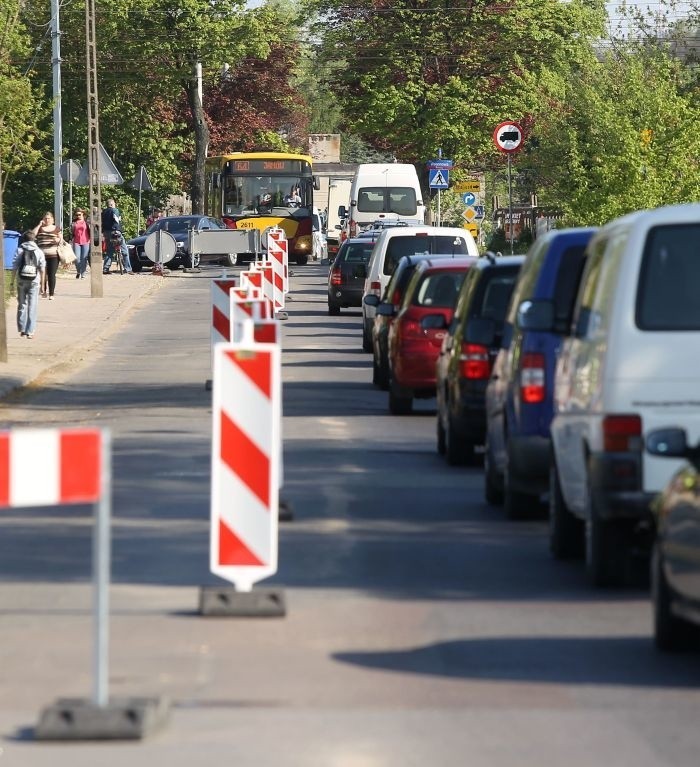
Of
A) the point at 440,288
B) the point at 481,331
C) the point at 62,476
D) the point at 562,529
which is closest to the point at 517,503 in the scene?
the point at 562,529

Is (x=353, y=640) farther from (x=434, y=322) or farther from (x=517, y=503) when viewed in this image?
(x=434, y=322)

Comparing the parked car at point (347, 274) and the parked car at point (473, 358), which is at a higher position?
the parked car at point (473, 358)

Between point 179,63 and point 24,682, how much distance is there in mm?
77858

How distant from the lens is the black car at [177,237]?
197 ft

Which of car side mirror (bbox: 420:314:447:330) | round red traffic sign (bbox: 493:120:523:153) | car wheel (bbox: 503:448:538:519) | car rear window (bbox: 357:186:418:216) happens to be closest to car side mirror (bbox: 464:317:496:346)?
car wheel (bbox: 503:448:538:519)

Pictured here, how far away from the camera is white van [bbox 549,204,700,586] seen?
9766mm

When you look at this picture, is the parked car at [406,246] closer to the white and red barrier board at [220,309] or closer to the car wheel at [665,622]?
the white and red barrier board at [220,309]

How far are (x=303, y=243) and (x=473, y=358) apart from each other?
51.9m

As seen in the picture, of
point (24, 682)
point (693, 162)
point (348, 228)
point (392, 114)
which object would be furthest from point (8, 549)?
point (392, 114)

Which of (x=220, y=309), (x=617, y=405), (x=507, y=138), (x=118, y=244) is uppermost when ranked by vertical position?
(x=507, y=138)

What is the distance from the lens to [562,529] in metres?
11.3

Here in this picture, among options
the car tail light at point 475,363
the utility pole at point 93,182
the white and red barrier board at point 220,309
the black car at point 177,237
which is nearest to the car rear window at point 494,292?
the car tail light at point 475,363

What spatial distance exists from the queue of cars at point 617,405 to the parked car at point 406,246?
15.1 m

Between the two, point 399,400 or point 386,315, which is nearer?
point 399,400
